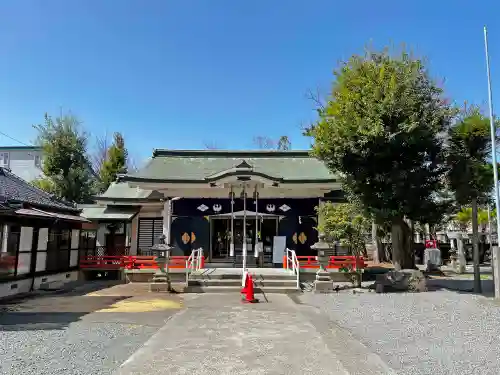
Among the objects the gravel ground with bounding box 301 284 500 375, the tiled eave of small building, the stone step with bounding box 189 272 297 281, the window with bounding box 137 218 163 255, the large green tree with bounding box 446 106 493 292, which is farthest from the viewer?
the window with bounding box 137 218 163 255

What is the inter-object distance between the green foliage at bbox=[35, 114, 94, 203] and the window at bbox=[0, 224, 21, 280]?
14862 mm

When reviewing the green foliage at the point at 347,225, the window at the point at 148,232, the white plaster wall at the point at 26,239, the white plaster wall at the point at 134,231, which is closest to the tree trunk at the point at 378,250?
the green foliage at the point at 347,225

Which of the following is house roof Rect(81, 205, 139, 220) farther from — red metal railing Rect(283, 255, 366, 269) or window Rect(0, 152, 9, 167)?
window Rect(0, 152, 9, 167)

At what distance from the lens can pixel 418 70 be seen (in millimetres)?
12188

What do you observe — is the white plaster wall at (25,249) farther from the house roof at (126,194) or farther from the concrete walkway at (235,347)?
the concrete walkway at (235,347)

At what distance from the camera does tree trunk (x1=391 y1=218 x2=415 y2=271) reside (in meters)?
12.8

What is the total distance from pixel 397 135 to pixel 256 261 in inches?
324

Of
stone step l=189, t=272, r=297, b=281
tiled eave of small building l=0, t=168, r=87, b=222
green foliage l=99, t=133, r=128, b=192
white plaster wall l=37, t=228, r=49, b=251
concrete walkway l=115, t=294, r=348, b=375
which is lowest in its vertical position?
concrete walkway l=115, t=294, r=348, b=375

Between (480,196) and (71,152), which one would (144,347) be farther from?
(71,152)

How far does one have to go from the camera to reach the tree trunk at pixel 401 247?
12836mm

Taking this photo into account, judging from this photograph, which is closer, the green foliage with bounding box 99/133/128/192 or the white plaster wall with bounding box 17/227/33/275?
the white plaster wall with bounding box 17/227/33/275

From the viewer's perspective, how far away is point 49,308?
944 cm

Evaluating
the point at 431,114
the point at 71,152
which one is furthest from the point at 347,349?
the point at 71,152

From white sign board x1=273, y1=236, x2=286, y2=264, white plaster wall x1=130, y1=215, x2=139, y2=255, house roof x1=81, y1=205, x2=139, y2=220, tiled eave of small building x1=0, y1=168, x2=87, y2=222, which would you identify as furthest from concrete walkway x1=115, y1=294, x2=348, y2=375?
white plaster wall x1=130, y1=215, x2=139, y2=255
